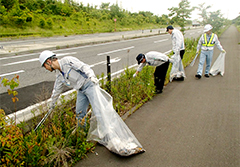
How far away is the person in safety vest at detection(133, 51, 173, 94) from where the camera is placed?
4.58 m

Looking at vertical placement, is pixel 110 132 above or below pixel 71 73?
below

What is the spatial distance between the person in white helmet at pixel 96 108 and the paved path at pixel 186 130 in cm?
17

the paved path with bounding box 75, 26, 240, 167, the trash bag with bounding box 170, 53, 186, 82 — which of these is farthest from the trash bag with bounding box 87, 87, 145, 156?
the trash bag with bounding box 170, 53, 186, 82

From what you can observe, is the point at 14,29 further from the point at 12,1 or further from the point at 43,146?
the point at 43,146

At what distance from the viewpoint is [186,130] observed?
3.45 metres

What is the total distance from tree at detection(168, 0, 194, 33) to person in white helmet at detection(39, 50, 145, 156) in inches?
370

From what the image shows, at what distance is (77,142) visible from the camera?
9.22 ft

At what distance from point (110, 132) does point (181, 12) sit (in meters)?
9.76

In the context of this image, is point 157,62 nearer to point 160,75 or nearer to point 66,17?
point 160,75

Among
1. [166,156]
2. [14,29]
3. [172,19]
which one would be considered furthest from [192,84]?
[14,29]

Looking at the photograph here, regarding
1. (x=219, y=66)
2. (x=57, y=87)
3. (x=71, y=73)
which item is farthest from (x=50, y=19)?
(x=71, y=73)

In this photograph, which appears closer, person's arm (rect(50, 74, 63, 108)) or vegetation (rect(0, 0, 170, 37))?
person's arm (rect(50, 74, 63, 108))

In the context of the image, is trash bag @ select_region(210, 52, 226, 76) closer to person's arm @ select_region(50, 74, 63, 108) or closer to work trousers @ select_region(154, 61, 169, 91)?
work trousers @ select_region(154, 61, 169, 91)

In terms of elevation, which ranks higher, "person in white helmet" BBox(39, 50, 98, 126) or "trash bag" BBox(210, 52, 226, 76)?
"person in white helmet" BBox(39, 50, 98, 126)
